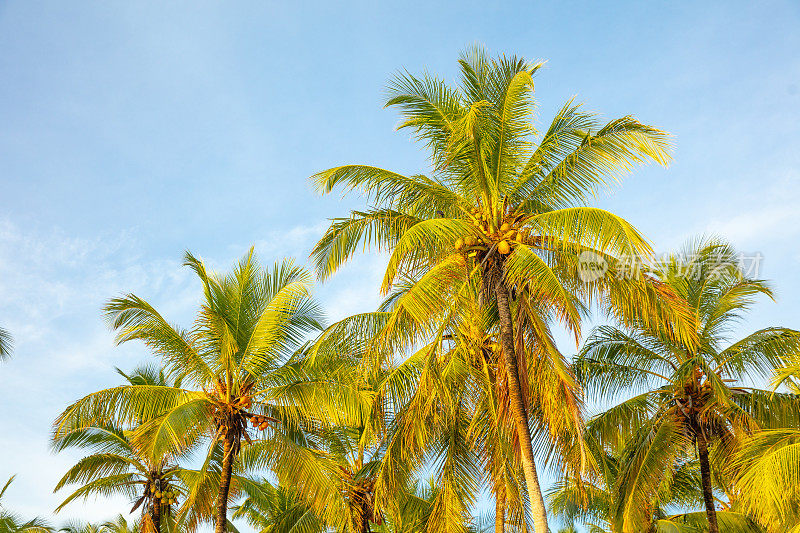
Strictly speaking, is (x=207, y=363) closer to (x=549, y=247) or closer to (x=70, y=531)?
(x=549, y=247)

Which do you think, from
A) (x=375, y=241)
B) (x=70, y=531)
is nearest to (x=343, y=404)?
(x=375, y=241)

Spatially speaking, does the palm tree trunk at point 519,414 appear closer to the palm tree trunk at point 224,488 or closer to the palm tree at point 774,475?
the palm tree at point 774,475

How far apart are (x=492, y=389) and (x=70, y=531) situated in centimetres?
2252

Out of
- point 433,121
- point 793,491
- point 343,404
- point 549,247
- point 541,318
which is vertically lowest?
point 793,491

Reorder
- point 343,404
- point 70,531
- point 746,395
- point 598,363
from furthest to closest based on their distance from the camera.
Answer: point 70,531
point 598,363
point 746,395
point 343,404

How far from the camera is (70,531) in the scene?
2761 centimetres

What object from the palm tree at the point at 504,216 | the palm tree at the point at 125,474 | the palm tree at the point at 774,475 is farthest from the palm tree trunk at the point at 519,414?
the palm tree at the point at 125,474

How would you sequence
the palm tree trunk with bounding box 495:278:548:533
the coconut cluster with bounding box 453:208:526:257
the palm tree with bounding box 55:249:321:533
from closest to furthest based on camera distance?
the palm tree trunk with bounding box 495:278:548:533, the coconut cluster with bounding box 453:208:526:257, the palm tree with bounding box 55:249:321:533

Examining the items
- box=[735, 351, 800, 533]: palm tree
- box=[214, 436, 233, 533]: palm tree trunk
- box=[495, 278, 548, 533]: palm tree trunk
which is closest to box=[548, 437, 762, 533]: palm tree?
box=[735, 351, 800, 533]: palm tree

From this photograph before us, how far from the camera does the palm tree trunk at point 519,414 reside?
9.77m

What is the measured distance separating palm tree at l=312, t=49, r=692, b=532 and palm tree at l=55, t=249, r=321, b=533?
2547 millimetres

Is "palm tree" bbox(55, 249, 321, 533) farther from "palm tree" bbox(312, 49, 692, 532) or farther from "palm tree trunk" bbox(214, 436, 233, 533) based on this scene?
"palm tree" bbox(312, 49, 692, 532)

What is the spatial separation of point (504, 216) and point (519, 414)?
320cm

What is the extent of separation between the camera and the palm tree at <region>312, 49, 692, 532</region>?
400 inches
